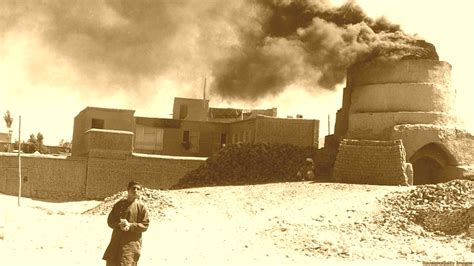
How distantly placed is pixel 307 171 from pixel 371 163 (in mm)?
2755

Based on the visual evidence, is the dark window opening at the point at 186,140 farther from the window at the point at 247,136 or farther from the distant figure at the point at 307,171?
the distant figure at the point at 307,171

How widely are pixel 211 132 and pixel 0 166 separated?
12.4 meters

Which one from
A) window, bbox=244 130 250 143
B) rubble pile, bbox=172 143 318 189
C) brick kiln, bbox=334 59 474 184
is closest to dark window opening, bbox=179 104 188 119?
window, bbox=244 130 250 143

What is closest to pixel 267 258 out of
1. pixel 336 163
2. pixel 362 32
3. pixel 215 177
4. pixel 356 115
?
pixel 336 163

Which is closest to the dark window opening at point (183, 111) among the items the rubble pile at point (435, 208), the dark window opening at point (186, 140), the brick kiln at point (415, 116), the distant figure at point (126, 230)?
the dark window opening at point (186, 140)

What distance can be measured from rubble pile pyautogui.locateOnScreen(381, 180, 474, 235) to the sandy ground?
0.57 metres

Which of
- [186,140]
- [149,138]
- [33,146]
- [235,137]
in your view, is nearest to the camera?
[235,137]

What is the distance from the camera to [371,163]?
22.3 m

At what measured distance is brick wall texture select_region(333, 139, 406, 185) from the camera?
71.8 ft

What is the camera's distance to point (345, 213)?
17.5m

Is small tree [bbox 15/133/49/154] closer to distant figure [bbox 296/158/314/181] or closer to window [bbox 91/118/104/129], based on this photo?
window [bbox 91/118/104/129]

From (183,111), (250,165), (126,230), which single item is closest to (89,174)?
(250,165)

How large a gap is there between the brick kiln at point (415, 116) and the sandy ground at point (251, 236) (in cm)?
Result: 484

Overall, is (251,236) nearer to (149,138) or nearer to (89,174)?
(89,174)
